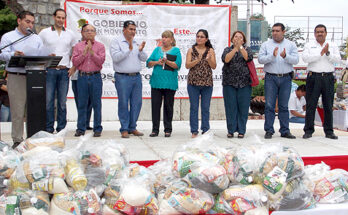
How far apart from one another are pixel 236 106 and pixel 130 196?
4365mm

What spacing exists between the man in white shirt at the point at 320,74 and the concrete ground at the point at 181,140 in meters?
0.31

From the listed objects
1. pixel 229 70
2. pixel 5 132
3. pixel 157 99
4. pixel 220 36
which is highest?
pixel 220 36

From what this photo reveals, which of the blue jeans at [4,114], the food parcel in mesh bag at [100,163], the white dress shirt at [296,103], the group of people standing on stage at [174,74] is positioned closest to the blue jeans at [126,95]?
the group of people standing on stage at [174,74]

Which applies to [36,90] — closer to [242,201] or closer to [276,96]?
[242,201]

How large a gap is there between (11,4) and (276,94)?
6.44 m

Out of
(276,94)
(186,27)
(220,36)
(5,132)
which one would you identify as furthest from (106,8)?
(276,94)

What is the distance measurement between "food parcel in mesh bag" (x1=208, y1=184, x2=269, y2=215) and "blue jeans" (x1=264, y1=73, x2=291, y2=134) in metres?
4.10

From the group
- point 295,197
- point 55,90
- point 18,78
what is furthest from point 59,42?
point 295,197

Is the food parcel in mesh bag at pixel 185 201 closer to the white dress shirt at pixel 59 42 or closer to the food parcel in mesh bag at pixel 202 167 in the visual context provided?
the food parcel in mesh bag at pixel 202 167

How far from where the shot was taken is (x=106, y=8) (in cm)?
912

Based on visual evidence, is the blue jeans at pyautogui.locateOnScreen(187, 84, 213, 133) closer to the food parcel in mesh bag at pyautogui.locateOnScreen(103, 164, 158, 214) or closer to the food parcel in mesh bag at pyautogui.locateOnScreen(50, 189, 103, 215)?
the food parcel in mesh bag at pyautogui.locateOnScreen(103, 164, 158, 214)

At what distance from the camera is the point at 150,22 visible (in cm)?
931

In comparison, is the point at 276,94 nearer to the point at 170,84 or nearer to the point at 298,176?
the point at 170,84

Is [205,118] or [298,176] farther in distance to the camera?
[205,118]
